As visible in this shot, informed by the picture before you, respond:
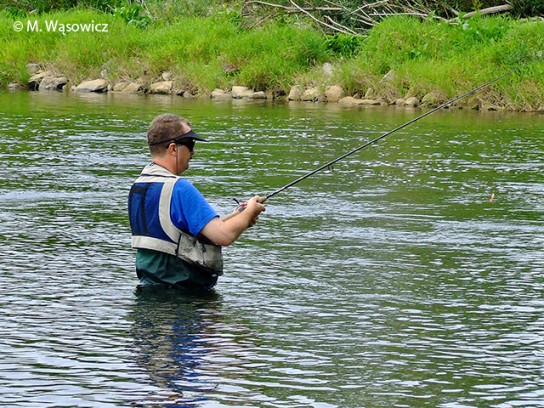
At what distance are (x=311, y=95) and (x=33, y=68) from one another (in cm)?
718

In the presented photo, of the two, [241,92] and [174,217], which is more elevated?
[241,92]

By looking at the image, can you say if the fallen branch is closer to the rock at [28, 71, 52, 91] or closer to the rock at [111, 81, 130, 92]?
the rock at [111, 81, 130, 92]

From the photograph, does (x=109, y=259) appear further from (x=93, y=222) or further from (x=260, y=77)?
(x=260, y=77)

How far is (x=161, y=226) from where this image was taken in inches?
289

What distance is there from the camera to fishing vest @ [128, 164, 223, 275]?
7.33 meters

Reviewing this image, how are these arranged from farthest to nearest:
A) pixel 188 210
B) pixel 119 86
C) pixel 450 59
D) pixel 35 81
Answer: pixel 35 81, pixel 119 86, pixel 450 59, pixel 188 210

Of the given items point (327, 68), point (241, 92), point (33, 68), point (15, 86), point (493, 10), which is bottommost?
point (241, 92)

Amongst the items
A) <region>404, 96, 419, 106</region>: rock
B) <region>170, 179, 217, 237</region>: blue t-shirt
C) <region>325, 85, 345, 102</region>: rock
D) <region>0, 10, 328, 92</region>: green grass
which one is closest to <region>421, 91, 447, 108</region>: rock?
<region>404, 96, 419, 106</region>: rock

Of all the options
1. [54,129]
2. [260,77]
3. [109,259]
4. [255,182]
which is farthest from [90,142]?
[260,77]

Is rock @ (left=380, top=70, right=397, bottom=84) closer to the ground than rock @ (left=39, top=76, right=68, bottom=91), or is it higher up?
closer to the ground

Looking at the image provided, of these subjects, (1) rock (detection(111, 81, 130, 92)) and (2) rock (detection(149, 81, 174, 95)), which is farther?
(1) rock (detection(111, 81, 130, 92))

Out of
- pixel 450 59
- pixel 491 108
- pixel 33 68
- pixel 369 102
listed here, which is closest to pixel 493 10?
pixel 450 59

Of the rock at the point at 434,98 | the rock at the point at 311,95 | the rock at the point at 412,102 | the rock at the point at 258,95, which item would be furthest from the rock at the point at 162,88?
the rock at the point at 434,98

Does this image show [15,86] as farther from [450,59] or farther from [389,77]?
[450,59]
